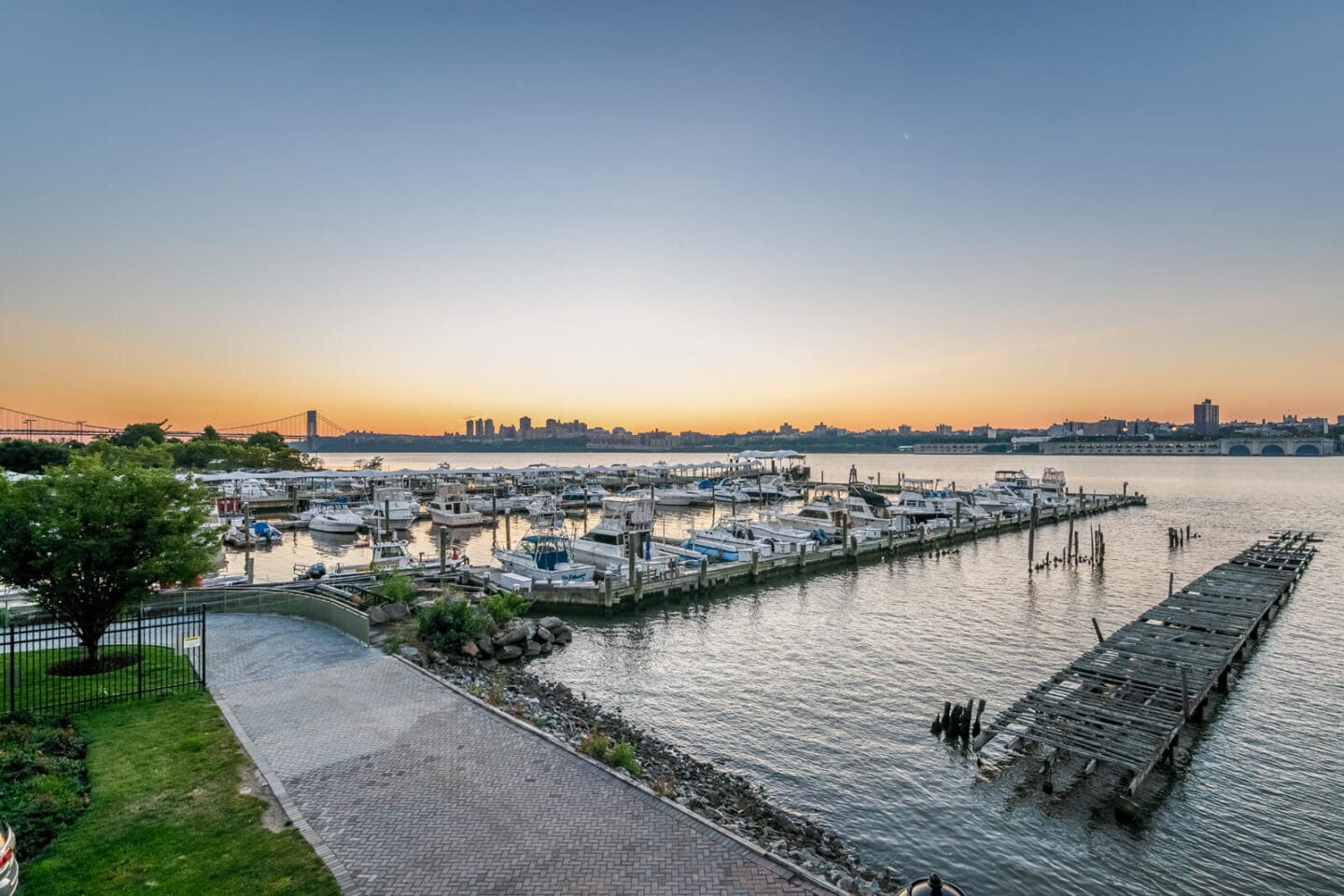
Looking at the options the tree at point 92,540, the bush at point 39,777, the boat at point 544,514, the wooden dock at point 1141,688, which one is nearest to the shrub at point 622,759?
the bush at point 39,777

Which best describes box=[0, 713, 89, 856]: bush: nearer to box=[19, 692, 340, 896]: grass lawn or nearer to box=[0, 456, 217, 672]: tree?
box=[19, 692, 340, 896]: grass lawn

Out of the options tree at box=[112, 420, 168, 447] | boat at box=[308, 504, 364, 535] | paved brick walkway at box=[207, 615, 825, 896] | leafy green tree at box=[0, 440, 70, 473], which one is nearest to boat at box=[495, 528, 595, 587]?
paved brick walkway at box=[207, 615, 825, 896]

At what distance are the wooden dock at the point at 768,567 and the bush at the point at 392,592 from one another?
5.47 m

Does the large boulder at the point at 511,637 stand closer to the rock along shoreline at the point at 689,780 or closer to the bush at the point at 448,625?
the bush at the point at 448,625

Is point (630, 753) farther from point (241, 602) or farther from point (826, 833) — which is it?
point (241, 602)

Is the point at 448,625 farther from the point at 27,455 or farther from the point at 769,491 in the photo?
the point at 27,455

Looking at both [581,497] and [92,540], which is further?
[581,497]

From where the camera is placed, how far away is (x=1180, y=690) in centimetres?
1634

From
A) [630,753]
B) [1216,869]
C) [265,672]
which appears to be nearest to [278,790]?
[630,753]

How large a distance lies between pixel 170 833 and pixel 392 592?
590 inches

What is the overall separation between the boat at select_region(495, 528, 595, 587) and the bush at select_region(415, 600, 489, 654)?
25.9ft

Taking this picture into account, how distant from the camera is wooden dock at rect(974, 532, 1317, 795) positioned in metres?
13.7

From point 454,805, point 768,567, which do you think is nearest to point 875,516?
point 768,567

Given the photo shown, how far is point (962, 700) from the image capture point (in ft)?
58.9
